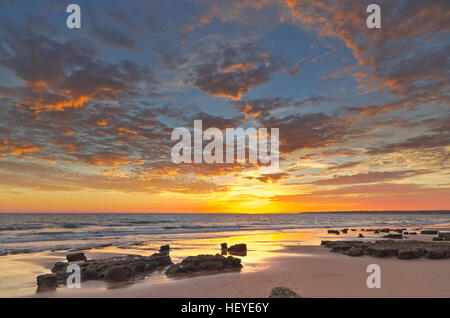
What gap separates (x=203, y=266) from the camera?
44.5ft

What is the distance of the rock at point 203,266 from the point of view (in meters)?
13.1

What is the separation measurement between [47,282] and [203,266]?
708 cm

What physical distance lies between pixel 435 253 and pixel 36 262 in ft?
85.4

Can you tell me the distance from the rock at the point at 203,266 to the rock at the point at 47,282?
4.92 m

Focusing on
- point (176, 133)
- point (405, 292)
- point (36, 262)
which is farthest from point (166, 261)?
point (176, 133)

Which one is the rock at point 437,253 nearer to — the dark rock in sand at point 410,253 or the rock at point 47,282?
the dark rock in sand at point 410,253

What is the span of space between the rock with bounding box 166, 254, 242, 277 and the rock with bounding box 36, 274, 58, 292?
492 centimetres

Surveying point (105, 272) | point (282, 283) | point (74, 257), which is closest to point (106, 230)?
point (74, 257)

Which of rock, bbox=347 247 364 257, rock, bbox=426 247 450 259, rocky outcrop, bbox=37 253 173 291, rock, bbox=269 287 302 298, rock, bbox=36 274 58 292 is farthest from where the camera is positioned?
rock, bbox=347 247 364 257

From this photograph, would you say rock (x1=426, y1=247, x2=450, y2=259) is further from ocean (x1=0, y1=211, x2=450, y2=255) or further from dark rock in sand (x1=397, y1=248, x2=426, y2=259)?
ocean (x1=0, y1=211, x2=450, y2=255)

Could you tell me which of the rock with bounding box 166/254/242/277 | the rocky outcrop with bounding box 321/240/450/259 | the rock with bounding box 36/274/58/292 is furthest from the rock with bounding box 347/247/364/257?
the rock with bounding box 36/274/58/292

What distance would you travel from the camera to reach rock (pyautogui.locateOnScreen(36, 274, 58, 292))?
11.0 meters

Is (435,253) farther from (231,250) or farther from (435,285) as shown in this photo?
(231,250)
